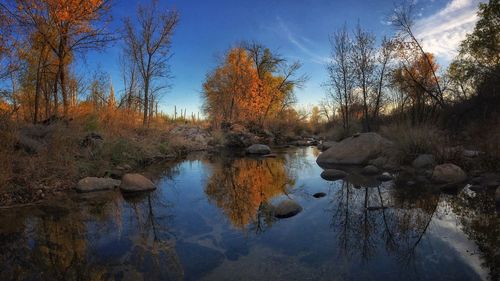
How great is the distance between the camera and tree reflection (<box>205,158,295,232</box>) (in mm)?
5242

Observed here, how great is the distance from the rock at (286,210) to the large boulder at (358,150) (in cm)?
617

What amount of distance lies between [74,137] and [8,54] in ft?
16.3

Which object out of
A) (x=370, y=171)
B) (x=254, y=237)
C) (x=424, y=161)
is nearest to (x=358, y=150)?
(x=370, y=171)

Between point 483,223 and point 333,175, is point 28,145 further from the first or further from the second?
point 483,223

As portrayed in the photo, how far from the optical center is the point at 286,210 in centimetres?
543

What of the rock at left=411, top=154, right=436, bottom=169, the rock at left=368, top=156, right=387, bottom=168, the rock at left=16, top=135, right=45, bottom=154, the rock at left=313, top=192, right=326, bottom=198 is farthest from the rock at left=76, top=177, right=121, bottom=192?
the rock at left=411, top=154, right=436, bottom=169

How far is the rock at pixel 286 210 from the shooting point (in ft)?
17.6

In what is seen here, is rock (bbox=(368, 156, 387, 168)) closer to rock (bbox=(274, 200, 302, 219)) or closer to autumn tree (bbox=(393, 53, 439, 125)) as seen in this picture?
rock (bbox=(274, 200, 302, 219))

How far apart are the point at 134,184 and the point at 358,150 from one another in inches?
318

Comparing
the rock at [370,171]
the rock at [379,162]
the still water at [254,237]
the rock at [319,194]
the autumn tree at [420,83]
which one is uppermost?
the autumn tree at [420,83]

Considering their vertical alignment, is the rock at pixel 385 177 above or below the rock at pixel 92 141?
below

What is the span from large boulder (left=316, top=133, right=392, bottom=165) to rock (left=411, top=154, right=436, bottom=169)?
1.56 metres

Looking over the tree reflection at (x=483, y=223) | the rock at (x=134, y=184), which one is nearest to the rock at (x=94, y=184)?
the rock at (x=134, y=184)

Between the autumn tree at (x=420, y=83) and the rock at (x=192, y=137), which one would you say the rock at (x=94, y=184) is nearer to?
the rock at (x=192, y=137)
